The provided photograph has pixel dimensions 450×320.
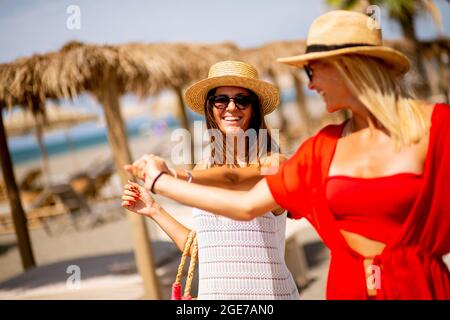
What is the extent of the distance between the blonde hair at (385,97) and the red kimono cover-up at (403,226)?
0.05 metres

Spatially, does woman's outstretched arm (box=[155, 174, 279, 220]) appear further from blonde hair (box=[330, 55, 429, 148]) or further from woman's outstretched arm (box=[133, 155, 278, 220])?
blonde hair (box=[330, 55, 429, 148])

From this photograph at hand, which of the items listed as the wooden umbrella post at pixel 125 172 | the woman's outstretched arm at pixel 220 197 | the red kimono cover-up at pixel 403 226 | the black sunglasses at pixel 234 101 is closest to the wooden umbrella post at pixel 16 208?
the wooden umbrella post at pixel 125 172

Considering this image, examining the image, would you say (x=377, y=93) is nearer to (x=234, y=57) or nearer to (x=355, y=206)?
(x=355, y=206)

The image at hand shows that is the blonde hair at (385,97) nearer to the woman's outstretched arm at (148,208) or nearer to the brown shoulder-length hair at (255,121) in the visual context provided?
the brown shoulder-length hair at (255,121)

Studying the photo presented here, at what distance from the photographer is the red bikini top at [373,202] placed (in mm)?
1254

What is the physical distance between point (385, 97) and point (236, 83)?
88 cm

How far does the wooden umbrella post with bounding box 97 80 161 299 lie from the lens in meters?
4.84

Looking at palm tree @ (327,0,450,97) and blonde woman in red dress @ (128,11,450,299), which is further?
palm tree @ (327,0,450,97)

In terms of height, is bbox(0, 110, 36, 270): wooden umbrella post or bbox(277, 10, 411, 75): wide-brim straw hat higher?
bbox(277, 10, 411, 75): wide-brim straw hat

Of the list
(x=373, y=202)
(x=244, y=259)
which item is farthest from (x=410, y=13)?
(x=373, y=202)

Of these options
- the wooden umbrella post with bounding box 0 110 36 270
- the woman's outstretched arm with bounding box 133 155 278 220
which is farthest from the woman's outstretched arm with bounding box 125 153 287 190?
the wooden umbrella post with bounding box 0 110 36 270

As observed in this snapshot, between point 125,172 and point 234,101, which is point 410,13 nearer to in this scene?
point 125,172

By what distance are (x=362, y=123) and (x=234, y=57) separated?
5.73 m

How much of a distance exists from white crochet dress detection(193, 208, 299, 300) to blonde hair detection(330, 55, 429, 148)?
0.78m
